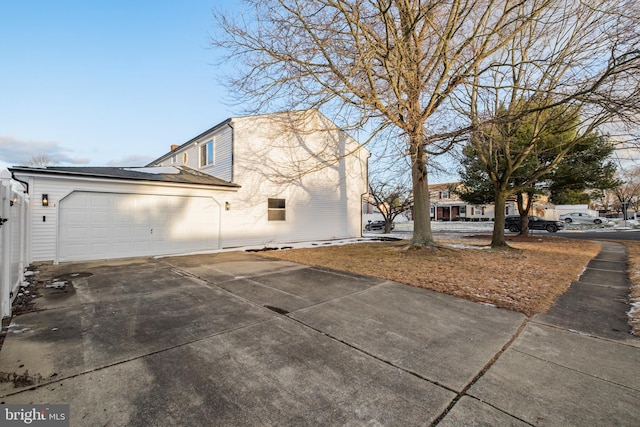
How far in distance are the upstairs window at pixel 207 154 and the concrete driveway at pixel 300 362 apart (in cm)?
923

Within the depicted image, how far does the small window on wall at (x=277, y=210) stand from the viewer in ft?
43.6

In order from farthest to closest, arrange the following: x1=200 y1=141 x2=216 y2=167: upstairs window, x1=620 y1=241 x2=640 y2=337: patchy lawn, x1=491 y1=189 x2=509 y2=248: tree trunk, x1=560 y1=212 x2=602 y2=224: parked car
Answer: x1=560 y1=212 x2=602 y2=224: parked car
x1=200 y1=141 x2=216 y2=167: upstairs window
x1=491 y1=189 x2=509 y2=248: tree trunk
x1=620 y1=241 x2=640 y2=337: patchy lawn

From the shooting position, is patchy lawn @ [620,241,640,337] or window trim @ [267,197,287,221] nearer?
patchy lawn @ [620,241,640,337]

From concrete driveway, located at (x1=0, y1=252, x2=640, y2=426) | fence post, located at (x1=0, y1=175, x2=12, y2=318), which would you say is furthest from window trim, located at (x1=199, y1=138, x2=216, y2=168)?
fence post, located at (x1=0, y1=175, x2=12, y2=318)

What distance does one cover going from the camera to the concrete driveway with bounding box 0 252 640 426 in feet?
6.95

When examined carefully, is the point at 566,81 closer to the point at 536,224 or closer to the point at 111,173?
the point at 111,173

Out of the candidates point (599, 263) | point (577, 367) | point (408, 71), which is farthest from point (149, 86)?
point (599, 263)

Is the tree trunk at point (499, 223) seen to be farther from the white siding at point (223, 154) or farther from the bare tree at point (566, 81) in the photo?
the white siding at point (223, 154)

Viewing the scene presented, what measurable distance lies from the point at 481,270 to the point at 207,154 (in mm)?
12364

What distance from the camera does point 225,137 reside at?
1237cm

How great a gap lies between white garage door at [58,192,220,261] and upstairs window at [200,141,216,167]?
2921 mm

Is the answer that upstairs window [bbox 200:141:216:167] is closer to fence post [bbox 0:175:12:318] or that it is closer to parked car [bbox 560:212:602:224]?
fence post [bbox 0:175:12:318]

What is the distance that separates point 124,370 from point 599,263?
12.6m

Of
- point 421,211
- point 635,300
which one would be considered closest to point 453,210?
point 421,211
